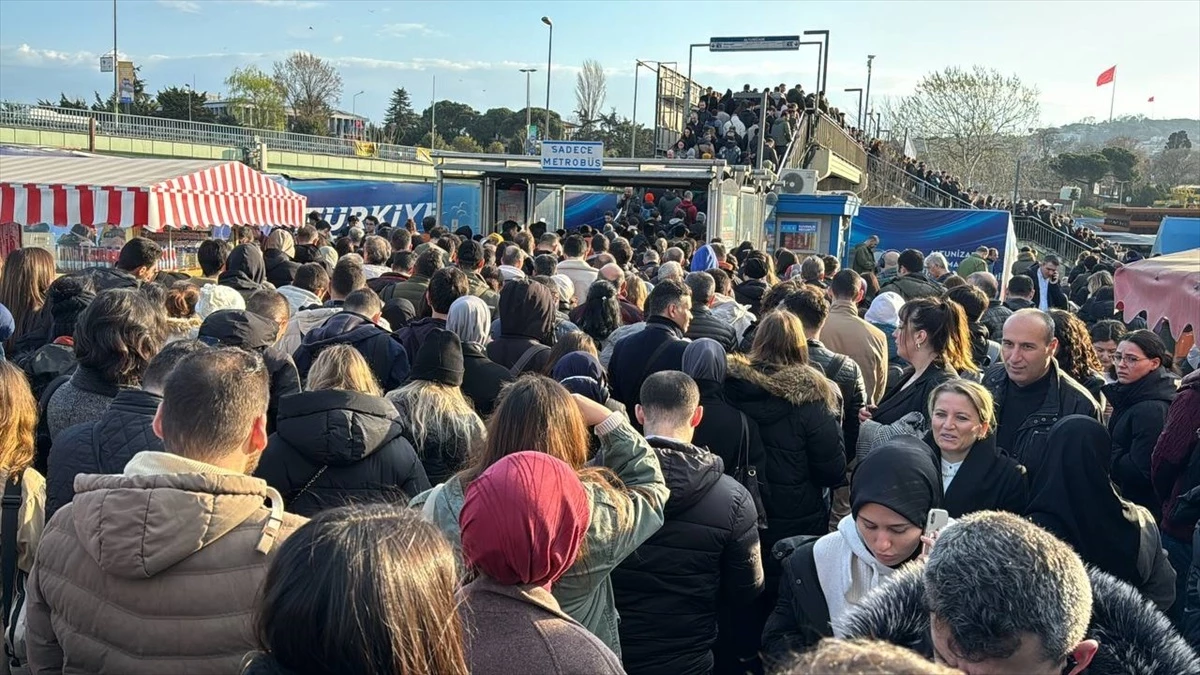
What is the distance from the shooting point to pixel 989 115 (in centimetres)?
4556

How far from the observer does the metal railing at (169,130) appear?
28516 mm

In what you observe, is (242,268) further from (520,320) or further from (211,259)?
(520,320)

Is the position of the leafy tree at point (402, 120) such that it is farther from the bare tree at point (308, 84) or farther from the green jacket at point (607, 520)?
the green jacket at point (607, 520)

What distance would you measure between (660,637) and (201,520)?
1.68 metres

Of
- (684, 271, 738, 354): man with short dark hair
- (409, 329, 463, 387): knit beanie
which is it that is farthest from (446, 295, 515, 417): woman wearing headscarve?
(684, 271, 738, 354): man with short dark hair

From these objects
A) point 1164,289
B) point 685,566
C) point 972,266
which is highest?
point 1164,289

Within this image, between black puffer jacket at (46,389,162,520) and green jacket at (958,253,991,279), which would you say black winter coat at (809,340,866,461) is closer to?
black puffer jacket at (46,389,162,520)

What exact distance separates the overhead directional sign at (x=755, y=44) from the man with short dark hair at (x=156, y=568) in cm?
2013

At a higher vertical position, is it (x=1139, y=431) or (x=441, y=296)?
(x=441, y=296)

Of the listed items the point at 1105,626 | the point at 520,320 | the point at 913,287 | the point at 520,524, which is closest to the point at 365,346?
the point at 520,320

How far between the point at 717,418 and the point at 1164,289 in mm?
2808

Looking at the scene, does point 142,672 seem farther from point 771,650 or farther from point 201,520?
point 771,650

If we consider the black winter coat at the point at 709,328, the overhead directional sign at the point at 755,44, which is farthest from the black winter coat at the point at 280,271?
the overhead directional sign at the point at 755,44

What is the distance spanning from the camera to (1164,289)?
15.9 ft
